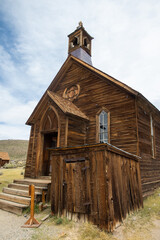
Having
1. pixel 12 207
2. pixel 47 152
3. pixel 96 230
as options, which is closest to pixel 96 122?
pixel 47 152

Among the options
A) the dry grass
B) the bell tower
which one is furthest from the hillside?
the bell tower

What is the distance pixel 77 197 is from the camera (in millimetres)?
6012

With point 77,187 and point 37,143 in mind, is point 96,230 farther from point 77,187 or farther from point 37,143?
point 37,143

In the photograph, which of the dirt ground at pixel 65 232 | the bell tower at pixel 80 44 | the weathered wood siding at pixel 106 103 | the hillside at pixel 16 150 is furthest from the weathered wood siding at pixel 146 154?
the hillside at pixel 16 150

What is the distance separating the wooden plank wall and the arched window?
145 inches

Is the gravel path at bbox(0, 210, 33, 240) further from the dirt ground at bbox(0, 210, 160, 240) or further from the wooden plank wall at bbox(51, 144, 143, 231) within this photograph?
the wooden plank wall at bbox(51, 144, 143, 231)

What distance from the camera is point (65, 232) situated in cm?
523

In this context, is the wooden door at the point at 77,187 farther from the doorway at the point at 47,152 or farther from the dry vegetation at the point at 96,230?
the doorway at the point at 47,152

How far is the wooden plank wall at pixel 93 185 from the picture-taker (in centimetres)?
543

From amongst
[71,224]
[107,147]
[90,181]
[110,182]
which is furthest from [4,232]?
[107,147]

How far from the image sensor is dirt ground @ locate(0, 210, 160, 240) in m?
4.92

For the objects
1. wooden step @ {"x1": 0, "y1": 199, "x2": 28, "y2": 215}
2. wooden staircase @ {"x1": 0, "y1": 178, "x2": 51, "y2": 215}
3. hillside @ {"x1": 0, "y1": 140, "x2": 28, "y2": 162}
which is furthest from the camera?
hillside @ {"x1": 0, "y1": 140, "x2": 28, "y2": 162}

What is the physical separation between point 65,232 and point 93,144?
2.82m

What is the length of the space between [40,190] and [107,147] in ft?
14.1
